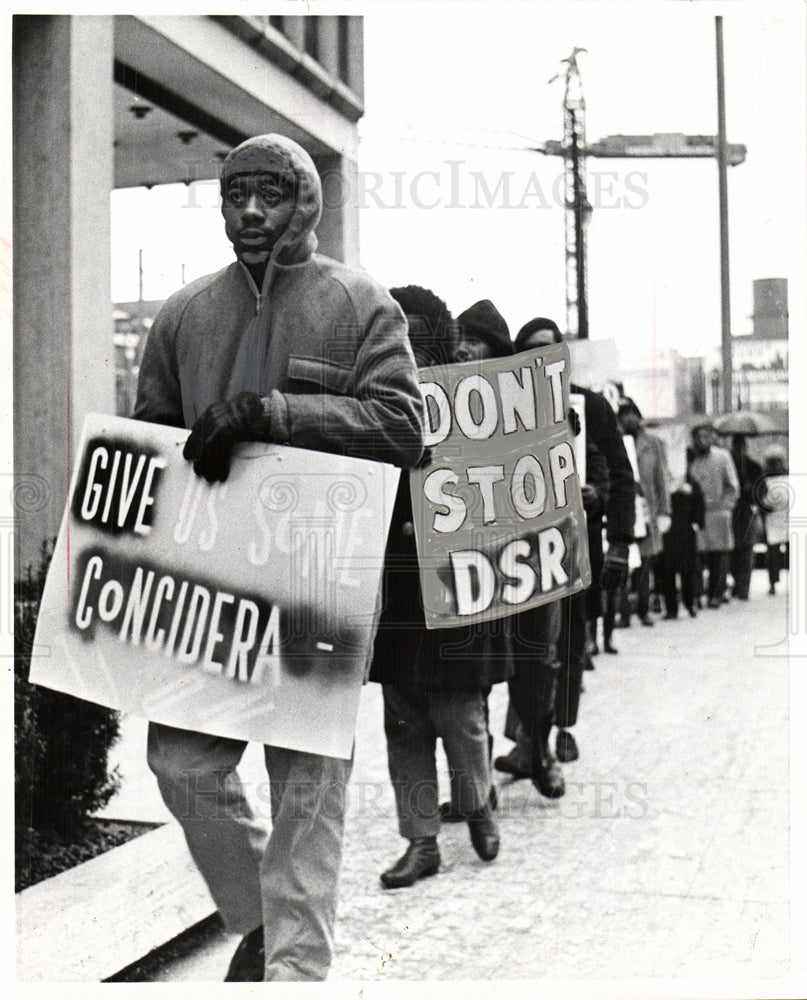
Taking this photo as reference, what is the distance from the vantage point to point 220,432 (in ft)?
10.2

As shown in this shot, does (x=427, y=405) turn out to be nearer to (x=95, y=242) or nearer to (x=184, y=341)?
(x=184, y=341)

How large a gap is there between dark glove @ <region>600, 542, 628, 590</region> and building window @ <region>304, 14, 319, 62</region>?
61.4 inches

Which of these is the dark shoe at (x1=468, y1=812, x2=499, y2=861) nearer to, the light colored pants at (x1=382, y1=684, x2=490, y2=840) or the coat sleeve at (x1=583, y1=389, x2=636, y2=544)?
the light colored pants at (x1=382, y1=684, x2=490, y2=840)

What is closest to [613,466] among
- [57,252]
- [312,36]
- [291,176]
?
[291,176]

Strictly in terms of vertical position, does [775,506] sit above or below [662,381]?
below

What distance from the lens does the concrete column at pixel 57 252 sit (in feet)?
10.6

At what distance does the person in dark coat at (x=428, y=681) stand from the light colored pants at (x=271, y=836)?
8.5 inches

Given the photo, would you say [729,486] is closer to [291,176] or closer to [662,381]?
[662,381]

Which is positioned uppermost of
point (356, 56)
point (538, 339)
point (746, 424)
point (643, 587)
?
point (356, 56)

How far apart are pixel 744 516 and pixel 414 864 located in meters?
1.36

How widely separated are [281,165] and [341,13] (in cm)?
48

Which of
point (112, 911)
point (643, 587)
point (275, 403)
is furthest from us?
point (643, 587)

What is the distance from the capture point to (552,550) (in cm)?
329

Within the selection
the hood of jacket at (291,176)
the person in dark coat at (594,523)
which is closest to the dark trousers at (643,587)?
the person in dark coat at (594,523)
